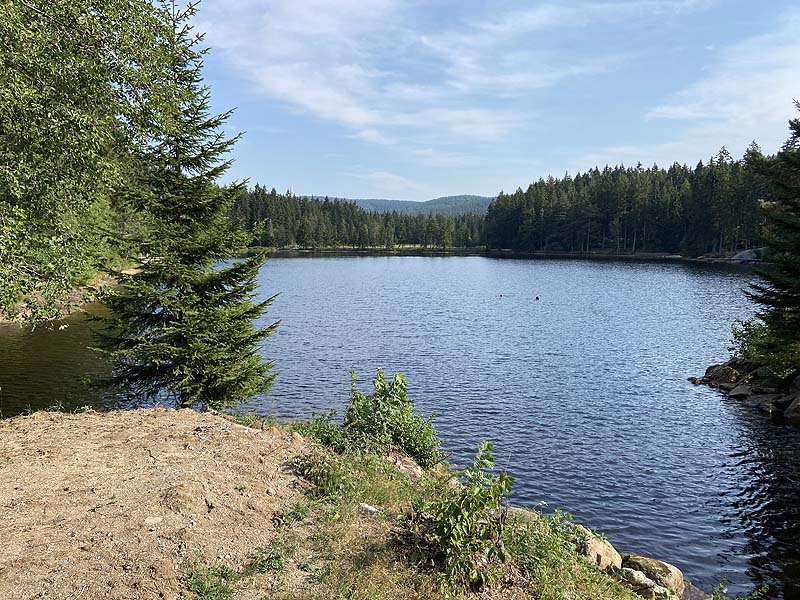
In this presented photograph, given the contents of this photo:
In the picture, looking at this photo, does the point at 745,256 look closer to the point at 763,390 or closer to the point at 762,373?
the point at 762,373

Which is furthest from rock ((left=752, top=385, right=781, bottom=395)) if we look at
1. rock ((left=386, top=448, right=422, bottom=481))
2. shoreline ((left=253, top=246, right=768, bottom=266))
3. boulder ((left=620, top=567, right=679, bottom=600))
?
shoreline ((left=253, top=246, right=768, bottom=266))

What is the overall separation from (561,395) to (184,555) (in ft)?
73.9

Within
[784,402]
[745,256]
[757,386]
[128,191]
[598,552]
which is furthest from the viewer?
[745,256]

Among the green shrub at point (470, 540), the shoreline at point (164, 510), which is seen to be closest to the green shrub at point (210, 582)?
the shoreline at point (164, 510)

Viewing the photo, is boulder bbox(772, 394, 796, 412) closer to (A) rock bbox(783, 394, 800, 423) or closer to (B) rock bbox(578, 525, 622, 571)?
(A) rock bbox(783, 394, 800, 423)

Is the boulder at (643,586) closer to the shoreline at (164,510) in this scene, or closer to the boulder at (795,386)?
the shoreline at (164,510)

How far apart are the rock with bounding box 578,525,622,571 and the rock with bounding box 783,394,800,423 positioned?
16.9 m

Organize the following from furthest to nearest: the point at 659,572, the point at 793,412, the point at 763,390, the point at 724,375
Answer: the point at 724,375
the point at 763,390
the point at 793,412
the point at 659,572

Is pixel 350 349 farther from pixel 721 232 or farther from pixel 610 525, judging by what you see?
pixel 721 232

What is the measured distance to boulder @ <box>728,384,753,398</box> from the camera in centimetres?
2678

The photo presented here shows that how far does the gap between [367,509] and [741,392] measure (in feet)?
84.2

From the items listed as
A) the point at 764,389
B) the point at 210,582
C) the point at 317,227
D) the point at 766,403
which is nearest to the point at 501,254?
the point at 317,227

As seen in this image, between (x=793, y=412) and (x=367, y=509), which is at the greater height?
(x=367, y=509)

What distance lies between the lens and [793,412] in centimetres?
2305
